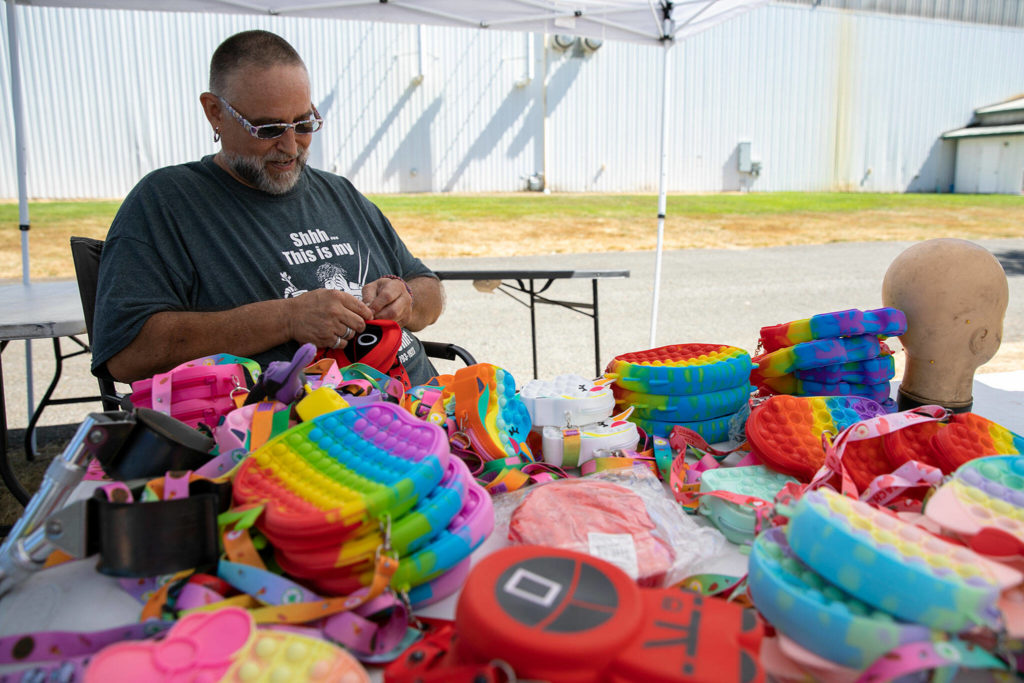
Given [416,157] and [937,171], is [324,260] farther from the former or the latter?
[937,171]

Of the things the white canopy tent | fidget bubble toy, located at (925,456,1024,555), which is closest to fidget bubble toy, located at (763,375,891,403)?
fidget bubble toy, located at (925,456,1024,555)

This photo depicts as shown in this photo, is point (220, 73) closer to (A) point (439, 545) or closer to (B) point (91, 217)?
(A) point (439, 545)

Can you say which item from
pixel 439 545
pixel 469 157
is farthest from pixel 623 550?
pixel 469 157

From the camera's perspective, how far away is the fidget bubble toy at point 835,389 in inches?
51.6

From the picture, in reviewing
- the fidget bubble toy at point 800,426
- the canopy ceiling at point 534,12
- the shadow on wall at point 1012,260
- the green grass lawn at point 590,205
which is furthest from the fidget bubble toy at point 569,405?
the green grass lawn at point 590,205

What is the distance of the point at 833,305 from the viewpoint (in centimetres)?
658

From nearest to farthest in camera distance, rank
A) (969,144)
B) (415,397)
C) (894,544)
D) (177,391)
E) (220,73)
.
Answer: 1. (894,544)
2. (177,391)
3. (415,397)
4. (220,73)
5. (969,144)

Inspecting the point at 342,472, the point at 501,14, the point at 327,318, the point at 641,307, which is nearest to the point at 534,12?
the point at 501,14

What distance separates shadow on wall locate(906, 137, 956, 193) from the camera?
1945 centimetres

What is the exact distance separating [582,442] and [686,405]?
8.9 inches

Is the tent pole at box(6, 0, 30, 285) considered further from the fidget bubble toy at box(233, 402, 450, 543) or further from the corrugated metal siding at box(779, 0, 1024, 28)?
the corrugated metal siding at box(779, 0, 1024, 28)

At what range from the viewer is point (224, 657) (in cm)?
60

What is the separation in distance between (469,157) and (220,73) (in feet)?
44.7

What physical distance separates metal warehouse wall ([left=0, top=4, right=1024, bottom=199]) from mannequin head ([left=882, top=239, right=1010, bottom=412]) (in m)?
A: 12.2
